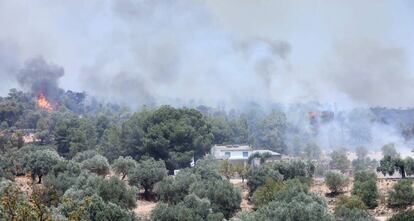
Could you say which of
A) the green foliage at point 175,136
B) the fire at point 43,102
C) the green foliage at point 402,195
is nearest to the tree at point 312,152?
the green foliage at point 175,136

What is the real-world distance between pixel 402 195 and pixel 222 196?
16.6 m

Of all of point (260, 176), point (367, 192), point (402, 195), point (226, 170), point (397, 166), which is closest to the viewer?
point (402, 195)

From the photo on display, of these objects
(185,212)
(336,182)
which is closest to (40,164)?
(185,212)

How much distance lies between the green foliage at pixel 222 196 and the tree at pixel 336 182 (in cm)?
1226

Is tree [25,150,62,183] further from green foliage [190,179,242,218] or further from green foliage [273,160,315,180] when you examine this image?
green foliage [273,160,315,180]

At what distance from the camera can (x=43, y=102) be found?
174 m

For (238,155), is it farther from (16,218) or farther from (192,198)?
(16,218)

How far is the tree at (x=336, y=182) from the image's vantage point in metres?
62.8

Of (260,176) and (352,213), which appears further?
(260,176)

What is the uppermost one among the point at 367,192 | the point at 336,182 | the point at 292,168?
the point at 292,168

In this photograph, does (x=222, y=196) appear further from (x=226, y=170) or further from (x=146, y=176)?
(x=226, y=170)

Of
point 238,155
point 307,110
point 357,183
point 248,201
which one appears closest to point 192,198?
point 248,201

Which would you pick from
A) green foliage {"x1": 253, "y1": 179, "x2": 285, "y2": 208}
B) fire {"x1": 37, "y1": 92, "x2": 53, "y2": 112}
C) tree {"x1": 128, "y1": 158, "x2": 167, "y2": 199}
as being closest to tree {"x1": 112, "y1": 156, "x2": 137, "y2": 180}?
tree {"x1": 128, "y1": 158, "x2": 167, "y2": 199}

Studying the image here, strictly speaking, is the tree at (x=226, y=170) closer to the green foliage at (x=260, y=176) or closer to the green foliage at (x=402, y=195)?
the green foliage at (x=260, y=176)
